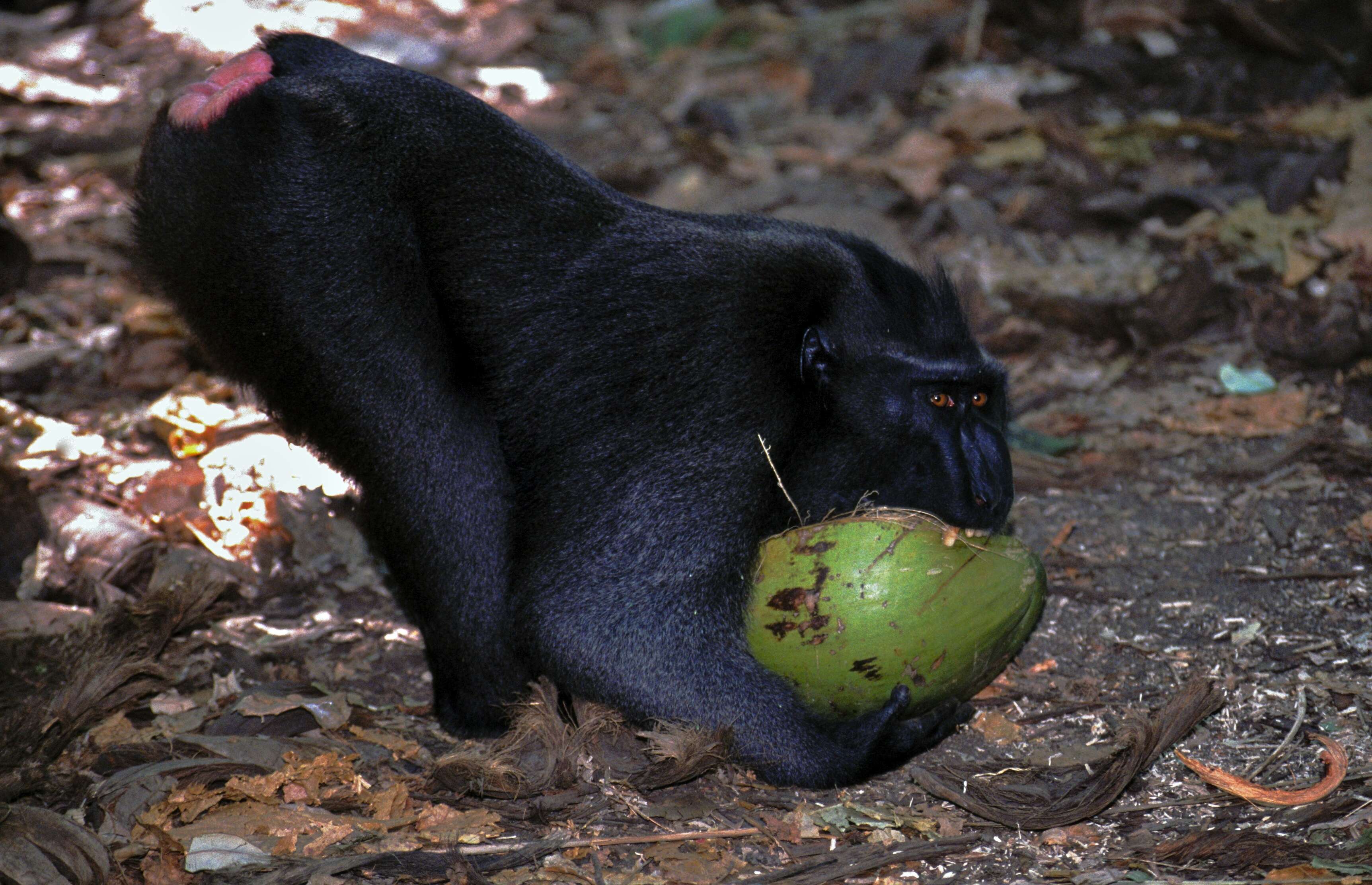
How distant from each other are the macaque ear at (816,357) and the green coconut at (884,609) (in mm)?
606

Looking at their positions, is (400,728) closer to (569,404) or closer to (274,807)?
(274,807)

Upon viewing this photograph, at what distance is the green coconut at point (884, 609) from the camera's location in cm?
402

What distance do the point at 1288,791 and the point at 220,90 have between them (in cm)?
436

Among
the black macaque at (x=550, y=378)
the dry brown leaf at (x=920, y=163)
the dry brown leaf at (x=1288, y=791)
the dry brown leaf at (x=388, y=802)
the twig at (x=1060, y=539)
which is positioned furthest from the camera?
the dry brown leaf at (x=920, y=163)

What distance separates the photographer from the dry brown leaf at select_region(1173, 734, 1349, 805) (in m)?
3.82

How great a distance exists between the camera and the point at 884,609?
3990 mm

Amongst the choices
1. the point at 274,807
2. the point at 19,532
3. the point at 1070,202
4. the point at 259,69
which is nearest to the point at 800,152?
the point at 1070,202

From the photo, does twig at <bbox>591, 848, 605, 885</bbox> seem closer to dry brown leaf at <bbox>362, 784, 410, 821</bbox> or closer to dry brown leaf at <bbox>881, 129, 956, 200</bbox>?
dry brown leaf at <bbox>362, 784, 410, 821</bbox>

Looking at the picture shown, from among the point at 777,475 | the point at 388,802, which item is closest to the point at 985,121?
the point at 777,475

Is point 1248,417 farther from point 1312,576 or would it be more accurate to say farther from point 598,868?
point 598,868

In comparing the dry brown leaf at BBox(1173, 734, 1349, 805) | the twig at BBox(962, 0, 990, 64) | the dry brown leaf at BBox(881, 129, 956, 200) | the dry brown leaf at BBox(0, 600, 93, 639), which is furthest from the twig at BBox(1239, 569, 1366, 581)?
the twig at BBox(962, 0, 990, 64)

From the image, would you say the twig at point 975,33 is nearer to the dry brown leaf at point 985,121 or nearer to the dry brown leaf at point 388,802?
the dry brown leaf at point 985,121

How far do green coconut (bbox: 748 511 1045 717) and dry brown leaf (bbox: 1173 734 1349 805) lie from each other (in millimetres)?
745

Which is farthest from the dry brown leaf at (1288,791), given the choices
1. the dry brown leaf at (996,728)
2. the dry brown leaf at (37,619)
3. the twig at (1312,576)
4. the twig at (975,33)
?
the twig at (975,33)
